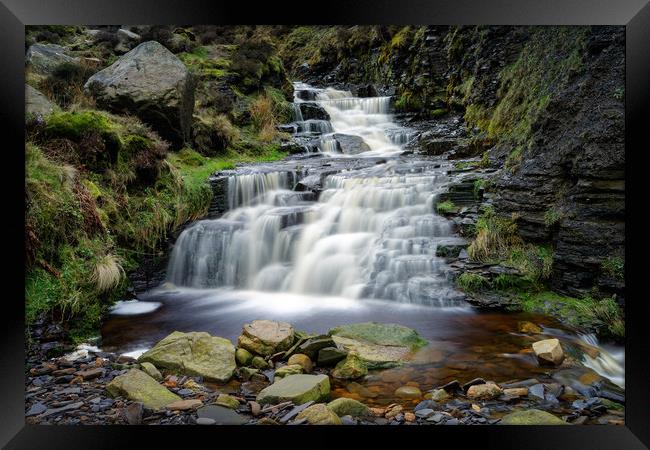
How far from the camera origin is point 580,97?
5.13m

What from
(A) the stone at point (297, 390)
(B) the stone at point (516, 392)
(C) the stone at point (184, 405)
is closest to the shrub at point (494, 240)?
(B) the stone at point (516, 392)

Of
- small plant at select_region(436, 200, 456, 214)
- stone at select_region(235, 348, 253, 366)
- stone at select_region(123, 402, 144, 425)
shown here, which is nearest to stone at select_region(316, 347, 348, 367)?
stone at select_region(235, 348, 253, 366)

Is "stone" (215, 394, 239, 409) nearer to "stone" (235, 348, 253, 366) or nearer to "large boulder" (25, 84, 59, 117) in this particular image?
"stone" (235, 348, 253, 366)

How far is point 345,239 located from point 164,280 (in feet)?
7.00

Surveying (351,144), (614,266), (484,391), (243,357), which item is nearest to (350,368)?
(243,357)

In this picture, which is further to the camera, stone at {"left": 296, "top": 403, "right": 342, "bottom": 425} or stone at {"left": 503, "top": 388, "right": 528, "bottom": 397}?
stone at {"left": 503, "top": 388, "right": 528, "bottom": 397}

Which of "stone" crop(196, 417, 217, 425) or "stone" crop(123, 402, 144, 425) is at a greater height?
"stone" crop(123, 402, 144, 425)

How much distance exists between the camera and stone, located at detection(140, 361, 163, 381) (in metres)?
3.35

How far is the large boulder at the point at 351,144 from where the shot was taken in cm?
945

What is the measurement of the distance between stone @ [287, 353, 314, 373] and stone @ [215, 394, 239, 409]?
21.3 inches

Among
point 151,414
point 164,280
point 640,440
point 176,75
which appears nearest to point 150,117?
point 176,75

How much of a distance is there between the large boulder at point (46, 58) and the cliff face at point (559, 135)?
20.9ft

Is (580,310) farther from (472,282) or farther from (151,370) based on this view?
(151,370)

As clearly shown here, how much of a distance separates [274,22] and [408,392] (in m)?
2.53
